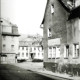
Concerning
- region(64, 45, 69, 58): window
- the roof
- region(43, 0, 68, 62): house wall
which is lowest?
region(64, 45, 69, 58): window

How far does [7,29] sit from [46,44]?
23000mm

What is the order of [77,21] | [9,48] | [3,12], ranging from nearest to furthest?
[3,12] < [77,21] < [9,48]

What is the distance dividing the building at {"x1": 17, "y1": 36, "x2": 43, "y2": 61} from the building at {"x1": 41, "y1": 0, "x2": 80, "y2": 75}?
39.6m

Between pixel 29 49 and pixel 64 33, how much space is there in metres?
46.1

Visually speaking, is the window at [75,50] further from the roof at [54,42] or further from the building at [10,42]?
the building at [10,42]

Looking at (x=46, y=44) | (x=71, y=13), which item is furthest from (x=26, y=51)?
(x=71, y=13)

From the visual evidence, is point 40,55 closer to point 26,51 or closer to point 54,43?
point 26,51

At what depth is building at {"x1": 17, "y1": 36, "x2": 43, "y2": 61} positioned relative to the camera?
5641 cm

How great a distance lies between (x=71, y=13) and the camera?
1257 centimetres

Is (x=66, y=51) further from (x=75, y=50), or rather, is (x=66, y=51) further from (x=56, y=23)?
(x=56, y=23)

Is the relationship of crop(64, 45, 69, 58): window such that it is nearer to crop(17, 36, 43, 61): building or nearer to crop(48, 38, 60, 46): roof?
crop(48, 38, 60, 46): roof

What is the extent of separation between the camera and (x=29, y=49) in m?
59.0

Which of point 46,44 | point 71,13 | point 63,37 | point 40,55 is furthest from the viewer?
point 40,55

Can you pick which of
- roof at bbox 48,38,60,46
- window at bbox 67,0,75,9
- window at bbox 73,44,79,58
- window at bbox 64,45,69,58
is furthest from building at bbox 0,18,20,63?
window at bbox 73,44,79,58
